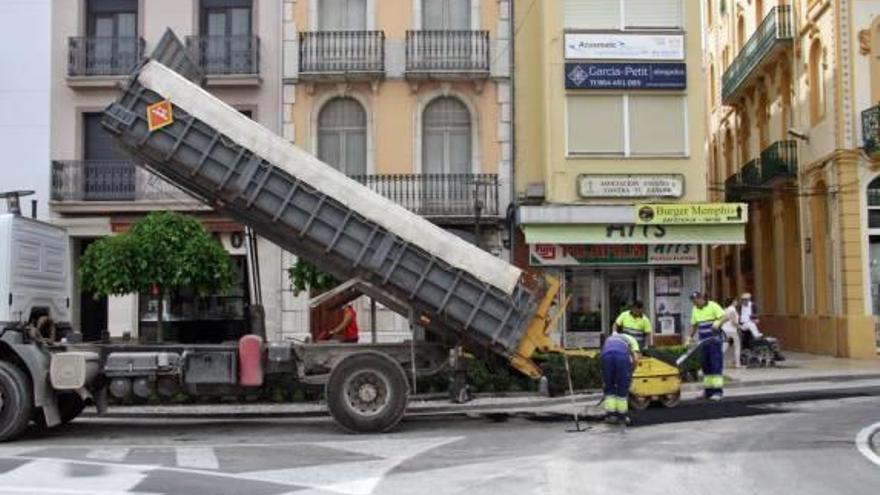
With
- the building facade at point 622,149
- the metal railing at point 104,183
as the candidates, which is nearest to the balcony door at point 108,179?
the metal railing at point 104,183

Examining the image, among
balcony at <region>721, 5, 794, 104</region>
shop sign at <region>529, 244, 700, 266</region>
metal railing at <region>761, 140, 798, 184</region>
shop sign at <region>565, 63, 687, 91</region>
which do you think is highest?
balcony at <region>721, 5, 794, 104</region>

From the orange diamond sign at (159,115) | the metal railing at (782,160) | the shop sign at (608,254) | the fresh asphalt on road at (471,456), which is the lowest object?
the fresh asphalt on road at (471,456)

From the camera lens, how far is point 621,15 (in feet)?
77.2

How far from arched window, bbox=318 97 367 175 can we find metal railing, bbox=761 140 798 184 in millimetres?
12340

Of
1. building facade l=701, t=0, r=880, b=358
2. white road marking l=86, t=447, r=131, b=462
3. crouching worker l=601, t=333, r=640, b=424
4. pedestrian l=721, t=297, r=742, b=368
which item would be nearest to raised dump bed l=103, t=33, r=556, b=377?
crouching worker l=601, t=333, r=640, b=424

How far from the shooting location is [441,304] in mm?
12406

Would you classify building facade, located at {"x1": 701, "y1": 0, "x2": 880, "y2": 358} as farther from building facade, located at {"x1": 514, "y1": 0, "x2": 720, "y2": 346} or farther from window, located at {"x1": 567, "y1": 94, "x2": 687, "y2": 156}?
window, located at {"x1": 567, "y1": 94, "x2": 687, "y2": 156}

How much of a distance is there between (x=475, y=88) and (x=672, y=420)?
12428 millimetres

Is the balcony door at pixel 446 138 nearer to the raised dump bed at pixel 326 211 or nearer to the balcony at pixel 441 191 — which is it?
the balcony at pixel 441 191

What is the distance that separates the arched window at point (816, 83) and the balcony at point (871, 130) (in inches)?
75.0

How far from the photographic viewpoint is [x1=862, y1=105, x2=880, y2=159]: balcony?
78.7 ft

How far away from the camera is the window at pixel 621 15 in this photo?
2353 cm

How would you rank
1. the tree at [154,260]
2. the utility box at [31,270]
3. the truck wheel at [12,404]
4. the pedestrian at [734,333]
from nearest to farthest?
the truck wheel at [12,404], the utility box at [31,270], the tree at [154,260], the pedestrian at [734,333]

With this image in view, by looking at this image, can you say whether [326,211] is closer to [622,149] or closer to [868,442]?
[868,442]
